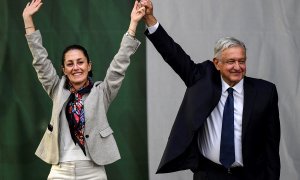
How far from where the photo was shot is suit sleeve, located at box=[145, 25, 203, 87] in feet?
13.4

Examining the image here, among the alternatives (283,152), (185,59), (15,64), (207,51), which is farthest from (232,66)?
(15,64)

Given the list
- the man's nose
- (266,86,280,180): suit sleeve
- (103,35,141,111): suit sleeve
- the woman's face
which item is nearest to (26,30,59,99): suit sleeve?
the woman's face

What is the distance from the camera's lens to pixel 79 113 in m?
4.20

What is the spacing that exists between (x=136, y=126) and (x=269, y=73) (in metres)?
1.33

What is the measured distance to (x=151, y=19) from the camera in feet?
13.5

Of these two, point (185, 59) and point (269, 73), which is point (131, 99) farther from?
point (185, 59)

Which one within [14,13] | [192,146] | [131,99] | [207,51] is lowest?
[192,146]

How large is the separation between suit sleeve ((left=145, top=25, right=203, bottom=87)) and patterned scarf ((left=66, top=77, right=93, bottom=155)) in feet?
1.95

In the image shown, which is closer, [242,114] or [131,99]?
[242,114]

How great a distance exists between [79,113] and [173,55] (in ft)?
2.47

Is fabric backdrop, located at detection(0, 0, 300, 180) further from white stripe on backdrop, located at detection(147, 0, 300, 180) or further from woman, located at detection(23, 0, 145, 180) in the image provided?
woman, located at detection(23, 0, 145, 180)

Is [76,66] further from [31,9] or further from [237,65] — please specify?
[237,65]

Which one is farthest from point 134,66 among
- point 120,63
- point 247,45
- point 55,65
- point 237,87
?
point 237,87

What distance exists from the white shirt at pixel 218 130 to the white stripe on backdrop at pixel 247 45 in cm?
149
